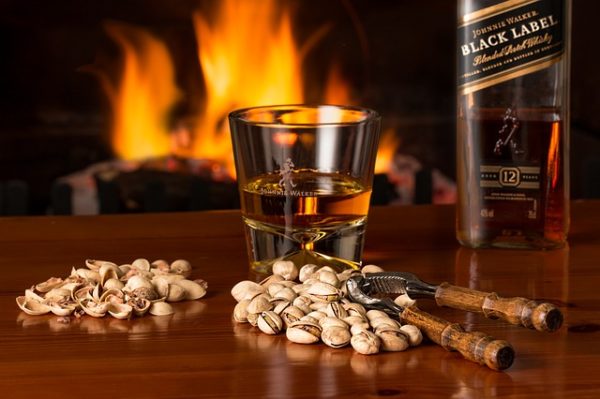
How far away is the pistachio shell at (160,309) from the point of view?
0.69 metres

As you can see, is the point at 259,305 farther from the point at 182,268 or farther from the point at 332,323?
the point at 182,268

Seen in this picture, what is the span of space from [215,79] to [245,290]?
4.48 ft

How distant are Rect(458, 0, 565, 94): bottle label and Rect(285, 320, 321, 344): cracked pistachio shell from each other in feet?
1.06

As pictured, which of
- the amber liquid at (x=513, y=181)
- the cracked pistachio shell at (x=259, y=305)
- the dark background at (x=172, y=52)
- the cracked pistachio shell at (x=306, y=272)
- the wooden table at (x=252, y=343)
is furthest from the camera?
the dark background at (x=172, y=52)

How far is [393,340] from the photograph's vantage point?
0.60 m

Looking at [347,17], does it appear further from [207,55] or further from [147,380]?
[147,380]

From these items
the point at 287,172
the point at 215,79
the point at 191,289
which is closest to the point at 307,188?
the point at 287,172

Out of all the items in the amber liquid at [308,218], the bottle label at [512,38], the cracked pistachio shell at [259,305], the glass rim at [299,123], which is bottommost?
the cracked pistachio shell at [259,305]

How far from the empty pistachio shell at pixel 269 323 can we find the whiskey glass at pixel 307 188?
151 mm

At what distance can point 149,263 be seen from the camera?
83 centimetres

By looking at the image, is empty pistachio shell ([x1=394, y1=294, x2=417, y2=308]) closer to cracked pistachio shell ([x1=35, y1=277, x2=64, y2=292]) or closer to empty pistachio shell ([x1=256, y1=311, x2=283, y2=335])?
empty pistachio shell ([x1=256, y1=311, x2=283, y2=335])

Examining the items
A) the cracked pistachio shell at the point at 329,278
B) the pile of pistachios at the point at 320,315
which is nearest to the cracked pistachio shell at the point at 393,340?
the pile of pistachios at the point at 320,315

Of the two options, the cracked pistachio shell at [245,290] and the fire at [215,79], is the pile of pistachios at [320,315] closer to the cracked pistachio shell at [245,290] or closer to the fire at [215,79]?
the cracked pistachio shell at [245,290]

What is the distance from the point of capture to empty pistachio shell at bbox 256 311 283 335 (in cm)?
64
